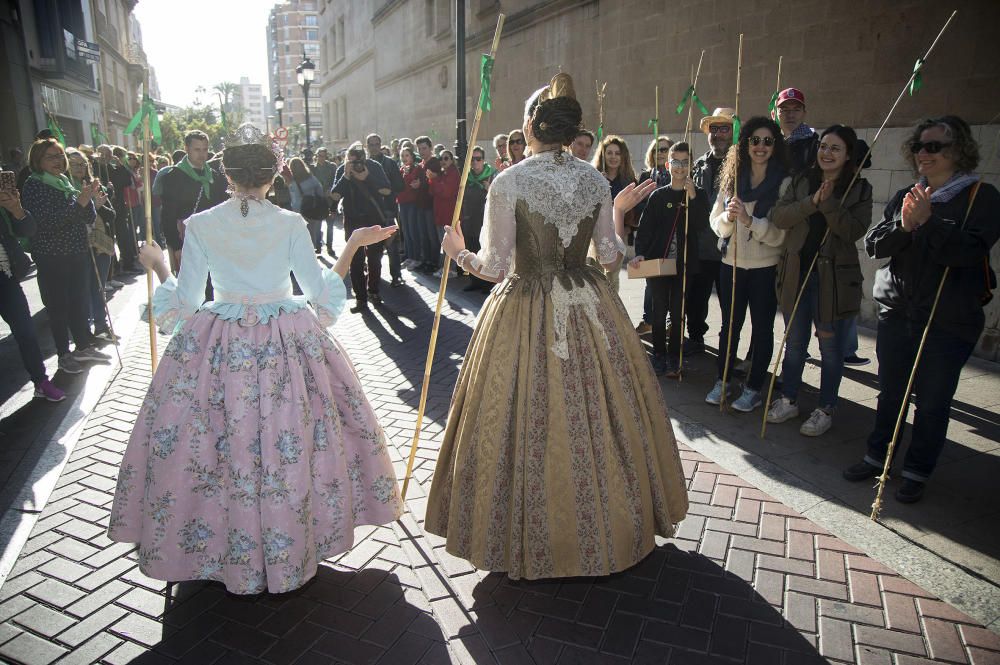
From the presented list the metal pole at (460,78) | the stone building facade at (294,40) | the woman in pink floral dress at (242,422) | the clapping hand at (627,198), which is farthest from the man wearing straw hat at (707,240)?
the stone building facade at (294,40)

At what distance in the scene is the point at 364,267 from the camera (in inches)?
339

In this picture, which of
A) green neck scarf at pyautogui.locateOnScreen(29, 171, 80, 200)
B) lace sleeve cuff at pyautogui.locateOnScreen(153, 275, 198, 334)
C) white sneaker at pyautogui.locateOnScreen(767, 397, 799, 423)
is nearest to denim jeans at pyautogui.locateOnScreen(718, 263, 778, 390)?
white sneaker at pyautogui.locateOnScreen(767, 397, 799, 423)

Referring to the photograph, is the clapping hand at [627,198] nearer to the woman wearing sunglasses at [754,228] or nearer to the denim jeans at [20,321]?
the woman wearing sunglasses at [754,228]

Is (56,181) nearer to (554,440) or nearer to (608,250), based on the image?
(608,250)

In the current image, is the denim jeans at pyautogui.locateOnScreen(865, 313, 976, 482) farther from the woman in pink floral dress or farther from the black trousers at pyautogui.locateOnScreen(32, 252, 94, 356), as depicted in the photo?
the black trousers at pyautogui.locateOnScreen(32, 252, 94, 356)

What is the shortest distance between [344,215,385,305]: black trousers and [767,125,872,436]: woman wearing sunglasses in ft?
17.5

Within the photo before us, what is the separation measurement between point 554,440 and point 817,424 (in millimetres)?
2706

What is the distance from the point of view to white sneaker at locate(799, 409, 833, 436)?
185 inches

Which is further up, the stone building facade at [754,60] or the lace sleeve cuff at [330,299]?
the stone building facade at [754,60]

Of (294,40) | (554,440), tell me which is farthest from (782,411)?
(294,40)

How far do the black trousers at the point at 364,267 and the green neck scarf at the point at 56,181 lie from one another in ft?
10.2

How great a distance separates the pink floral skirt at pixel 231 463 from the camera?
2.84 metres

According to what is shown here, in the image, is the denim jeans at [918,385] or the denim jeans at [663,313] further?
the denim jeans at [663,313]

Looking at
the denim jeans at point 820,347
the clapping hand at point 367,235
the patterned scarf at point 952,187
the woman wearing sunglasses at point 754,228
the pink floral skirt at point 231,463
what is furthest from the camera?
the woman wearing sunglasses at point 754,228
